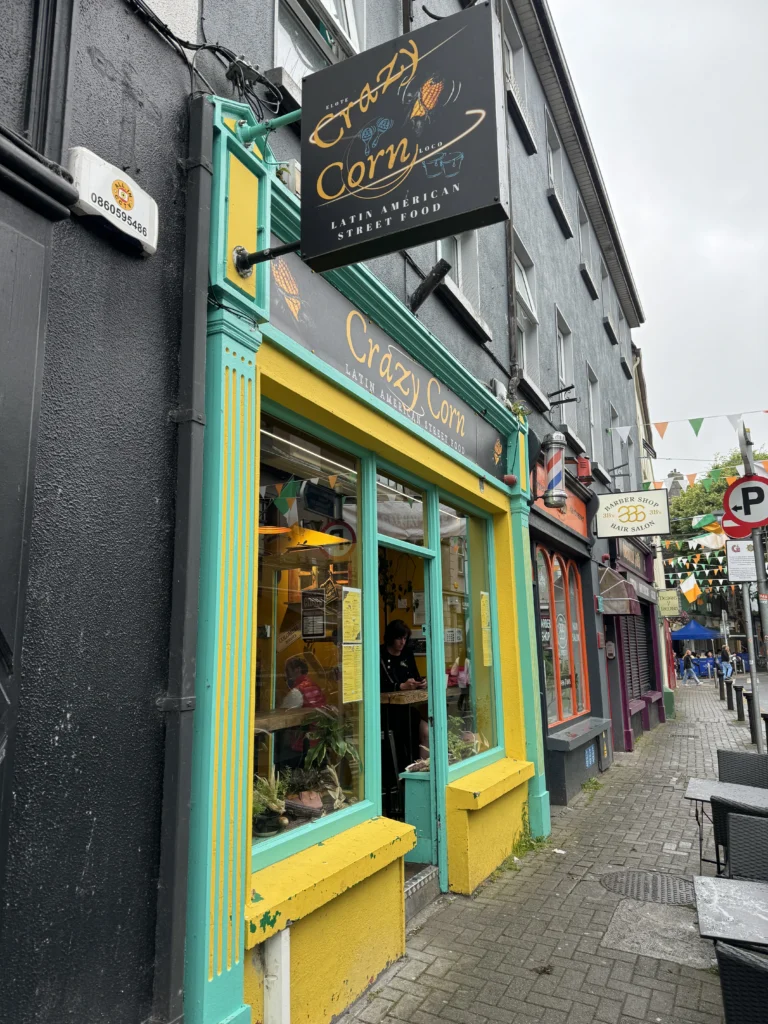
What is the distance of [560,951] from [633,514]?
8637mm

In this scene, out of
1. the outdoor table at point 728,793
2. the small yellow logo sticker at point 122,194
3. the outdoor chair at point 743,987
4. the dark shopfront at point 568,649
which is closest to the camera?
the outdoor chair at point 743,987

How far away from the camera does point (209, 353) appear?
307cm

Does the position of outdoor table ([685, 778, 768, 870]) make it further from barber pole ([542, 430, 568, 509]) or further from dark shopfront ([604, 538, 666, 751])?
dark shopfront ([604, 538, 666, 751])

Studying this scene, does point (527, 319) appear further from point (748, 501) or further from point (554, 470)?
point (748, 501)

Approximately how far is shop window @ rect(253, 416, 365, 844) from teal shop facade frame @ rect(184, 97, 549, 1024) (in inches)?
22.6

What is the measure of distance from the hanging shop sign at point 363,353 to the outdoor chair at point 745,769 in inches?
124

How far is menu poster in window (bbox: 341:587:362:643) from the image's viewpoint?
4391 mm

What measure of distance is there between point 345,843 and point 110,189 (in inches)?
131

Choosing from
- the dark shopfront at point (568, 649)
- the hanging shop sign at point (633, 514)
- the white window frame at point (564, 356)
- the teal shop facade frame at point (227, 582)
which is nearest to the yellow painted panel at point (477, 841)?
the dark shopfront at point (568, 649)

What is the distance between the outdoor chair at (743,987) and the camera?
2053 mm

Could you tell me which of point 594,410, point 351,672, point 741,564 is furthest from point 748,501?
point 594,410

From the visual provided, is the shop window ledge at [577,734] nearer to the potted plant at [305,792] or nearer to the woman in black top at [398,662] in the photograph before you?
the woman in black top at [398,662]

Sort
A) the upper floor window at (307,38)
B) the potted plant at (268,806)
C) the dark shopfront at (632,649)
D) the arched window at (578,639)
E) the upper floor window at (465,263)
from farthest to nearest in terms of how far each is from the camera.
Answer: the dark shopfront at (632,649), the arched window at (578,639), the upper floor window at (465,263), the upper floor window at (307,38), the potted plant at (268,806)

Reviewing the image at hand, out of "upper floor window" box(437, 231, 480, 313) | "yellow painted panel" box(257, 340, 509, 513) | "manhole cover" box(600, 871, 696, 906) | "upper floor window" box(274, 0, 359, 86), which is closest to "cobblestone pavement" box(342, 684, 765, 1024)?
"manhole cover" box(600, 871, 696, 906)
